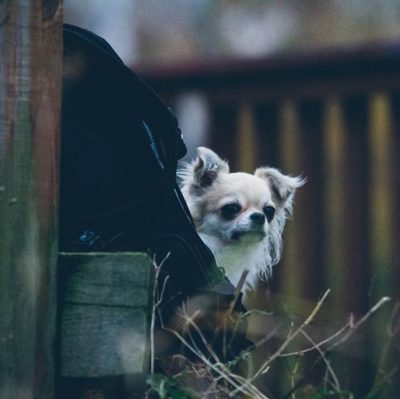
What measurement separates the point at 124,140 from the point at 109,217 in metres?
0.17

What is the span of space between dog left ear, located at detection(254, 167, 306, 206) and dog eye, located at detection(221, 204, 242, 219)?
192mm

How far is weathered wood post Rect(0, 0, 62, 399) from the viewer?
1.58 m

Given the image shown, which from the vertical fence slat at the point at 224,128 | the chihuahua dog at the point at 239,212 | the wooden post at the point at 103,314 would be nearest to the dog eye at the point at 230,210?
the chihuahua dog at the point at 239,212

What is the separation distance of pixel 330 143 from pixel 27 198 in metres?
2.07

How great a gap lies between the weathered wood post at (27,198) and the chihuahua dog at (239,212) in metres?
3.05

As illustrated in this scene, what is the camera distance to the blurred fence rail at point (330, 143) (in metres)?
3.46

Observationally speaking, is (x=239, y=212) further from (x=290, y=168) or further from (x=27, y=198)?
(x=27, y=198)

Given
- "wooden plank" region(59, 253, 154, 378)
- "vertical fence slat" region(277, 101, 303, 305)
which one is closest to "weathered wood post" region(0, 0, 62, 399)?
"wooden plank" region(59, 253, 154, 378)

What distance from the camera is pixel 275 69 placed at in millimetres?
3461

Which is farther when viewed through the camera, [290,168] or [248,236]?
[248,236]

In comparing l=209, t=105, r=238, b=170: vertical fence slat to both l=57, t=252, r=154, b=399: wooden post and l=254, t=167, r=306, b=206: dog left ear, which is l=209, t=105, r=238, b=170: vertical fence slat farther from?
l=57, t=252, r=154, b=399: wooden post

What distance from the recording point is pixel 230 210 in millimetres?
5094

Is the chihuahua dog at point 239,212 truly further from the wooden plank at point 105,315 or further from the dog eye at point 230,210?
the wooden plank at point 105,315

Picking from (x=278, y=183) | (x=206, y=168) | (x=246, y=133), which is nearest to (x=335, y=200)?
(x=246, y=133)
